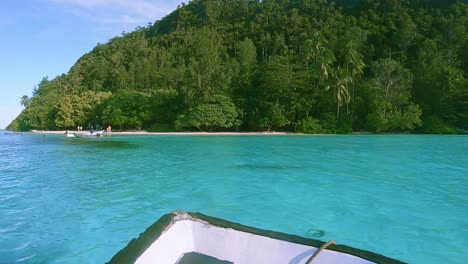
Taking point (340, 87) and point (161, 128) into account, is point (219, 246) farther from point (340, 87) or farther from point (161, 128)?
point (161, 128)

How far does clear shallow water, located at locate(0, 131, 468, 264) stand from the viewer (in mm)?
5645

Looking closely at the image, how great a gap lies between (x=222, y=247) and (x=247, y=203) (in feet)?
16.8

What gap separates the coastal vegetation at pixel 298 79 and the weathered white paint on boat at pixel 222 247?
3817 cm

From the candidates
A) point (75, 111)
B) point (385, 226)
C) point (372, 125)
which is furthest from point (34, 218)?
point (75, 111)

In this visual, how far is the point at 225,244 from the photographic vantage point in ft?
10.1

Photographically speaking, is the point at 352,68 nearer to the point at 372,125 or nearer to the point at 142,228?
the point at 372,125

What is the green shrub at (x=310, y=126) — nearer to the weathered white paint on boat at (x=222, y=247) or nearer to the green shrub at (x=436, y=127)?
the green shrub at (x=436, y=127)

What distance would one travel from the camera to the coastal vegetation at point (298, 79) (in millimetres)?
41188

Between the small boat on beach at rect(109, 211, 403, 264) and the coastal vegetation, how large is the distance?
3817 cm

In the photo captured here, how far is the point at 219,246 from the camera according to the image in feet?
10.2

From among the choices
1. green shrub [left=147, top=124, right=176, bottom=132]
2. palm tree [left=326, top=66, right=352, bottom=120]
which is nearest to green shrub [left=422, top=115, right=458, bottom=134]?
palm tree [left=326, top=66, right=352, bottom=120]

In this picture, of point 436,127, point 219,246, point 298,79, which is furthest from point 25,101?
point 219,246

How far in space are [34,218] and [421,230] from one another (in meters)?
7.71

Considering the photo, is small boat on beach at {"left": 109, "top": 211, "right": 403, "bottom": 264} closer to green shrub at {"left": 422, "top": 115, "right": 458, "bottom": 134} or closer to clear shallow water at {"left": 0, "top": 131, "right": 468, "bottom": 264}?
clear shallow water at {"left": 0, "top": 131, "right": 468, "bottom": 264}
